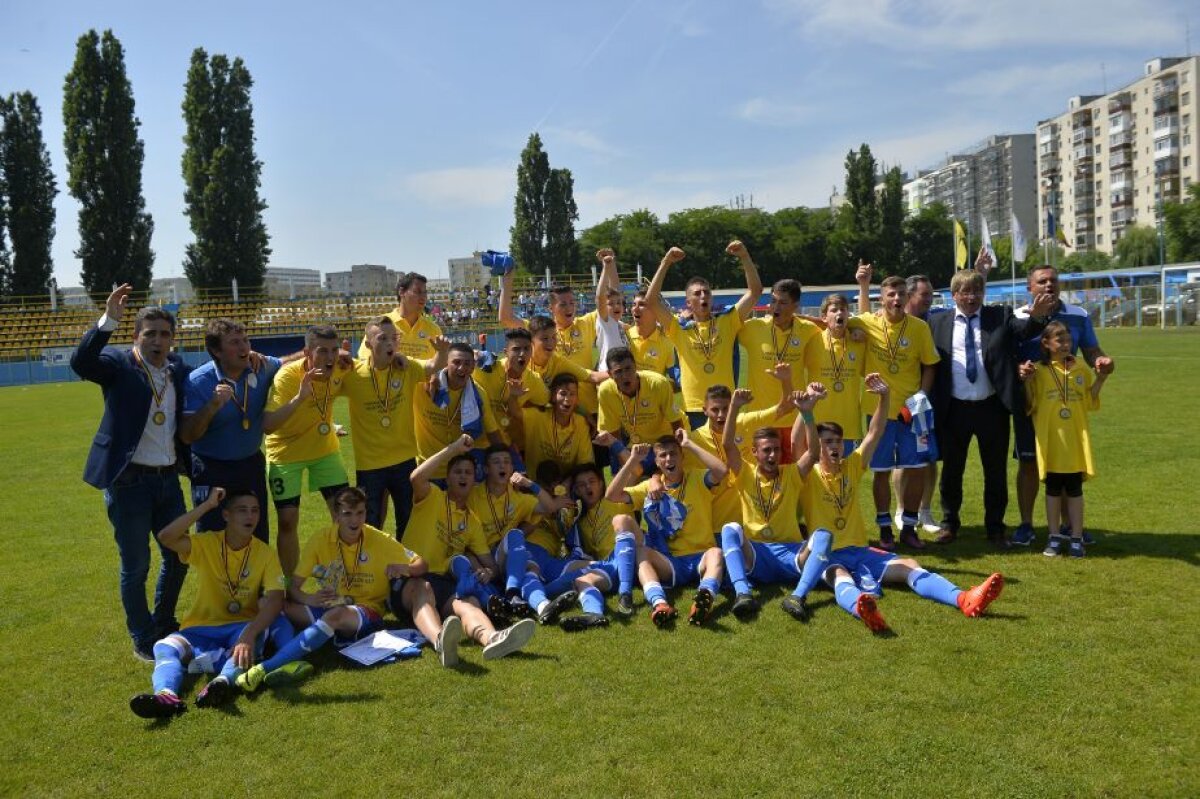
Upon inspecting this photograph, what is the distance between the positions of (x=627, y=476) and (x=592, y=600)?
1037mm

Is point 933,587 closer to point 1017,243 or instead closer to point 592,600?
point 592,600

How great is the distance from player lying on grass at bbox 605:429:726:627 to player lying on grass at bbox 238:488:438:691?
1.67 metres

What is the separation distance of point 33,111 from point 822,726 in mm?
55477

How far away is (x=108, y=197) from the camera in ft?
141

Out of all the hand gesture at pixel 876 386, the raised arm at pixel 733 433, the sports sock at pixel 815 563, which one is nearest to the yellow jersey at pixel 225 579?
the raised arm at pixel 733 433

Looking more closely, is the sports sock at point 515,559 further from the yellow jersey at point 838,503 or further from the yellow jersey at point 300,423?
the yellow jersey at point 838,503

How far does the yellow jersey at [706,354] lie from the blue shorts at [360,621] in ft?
11.1

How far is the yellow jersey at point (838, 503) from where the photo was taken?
6059 mm

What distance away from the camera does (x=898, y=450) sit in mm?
7277

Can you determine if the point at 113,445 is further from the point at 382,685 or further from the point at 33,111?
the point at 33,111

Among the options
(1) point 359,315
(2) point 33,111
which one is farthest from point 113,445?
(2) point 33,111

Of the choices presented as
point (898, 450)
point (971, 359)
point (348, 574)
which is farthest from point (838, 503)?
point (348, 574)

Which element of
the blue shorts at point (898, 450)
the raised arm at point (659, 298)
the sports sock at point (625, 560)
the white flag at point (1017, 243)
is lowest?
the sports sock at point (625, 560)

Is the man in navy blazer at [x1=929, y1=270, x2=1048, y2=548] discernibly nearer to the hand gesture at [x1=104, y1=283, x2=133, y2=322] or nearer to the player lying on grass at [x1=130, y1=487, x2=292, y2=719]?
the player lying on grass at [x1=130, y1=487, x2=292, y2=719]
